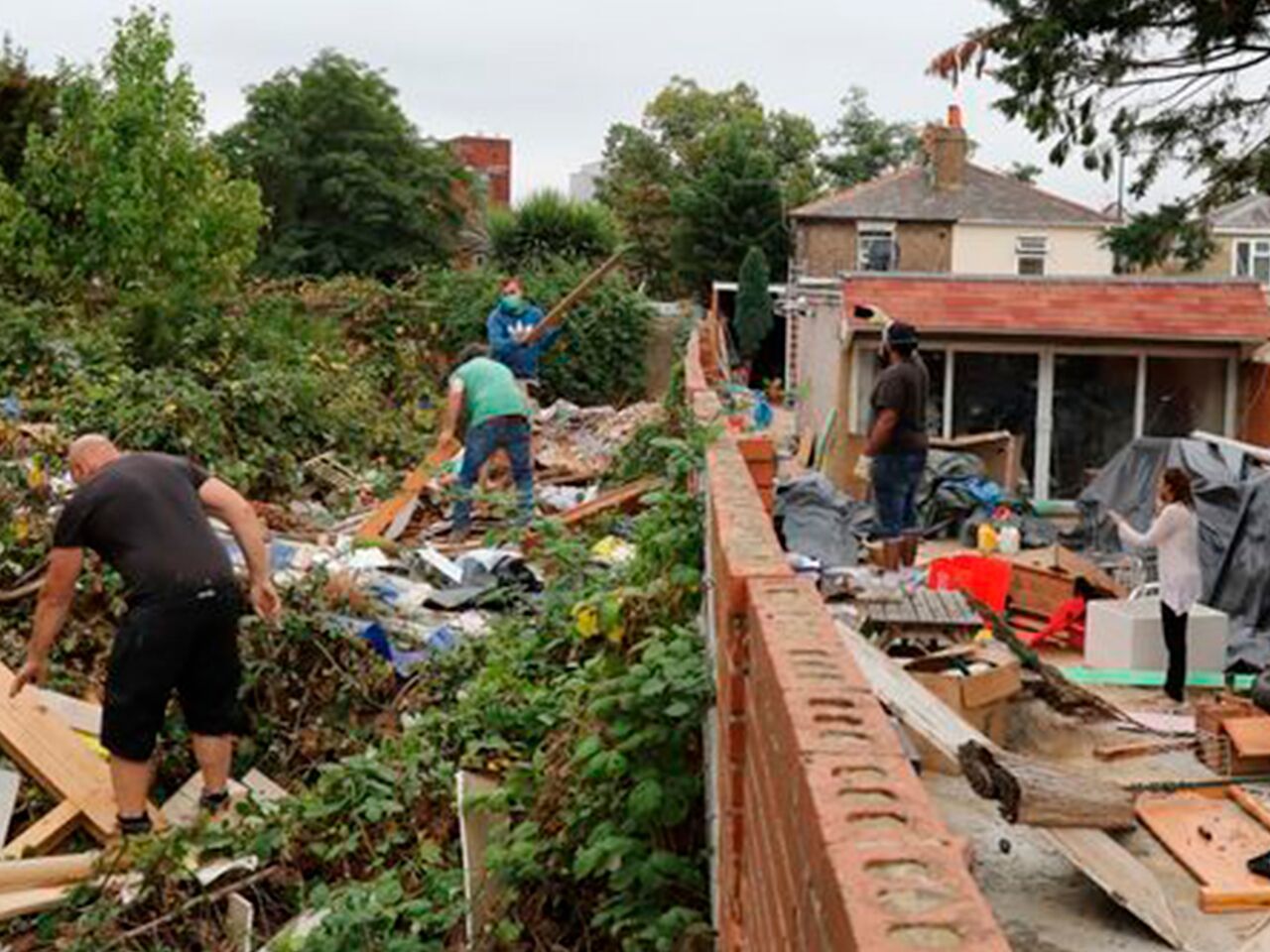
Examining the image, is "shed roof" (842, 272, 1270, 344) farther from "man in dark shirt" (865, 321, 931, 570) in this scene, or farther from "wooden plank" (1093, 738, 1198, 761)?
"wooden plank" (1093, 738, 1198, 761)

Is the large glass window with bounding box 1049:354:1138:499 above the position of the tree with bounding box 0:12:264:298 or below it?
below

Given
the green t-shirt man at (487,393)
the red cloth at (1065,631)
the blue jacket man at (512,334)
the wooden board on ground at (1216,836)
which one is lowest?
the wooden board on ground at (1216,836)

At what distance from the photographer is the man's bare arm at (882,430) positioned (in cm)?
1209

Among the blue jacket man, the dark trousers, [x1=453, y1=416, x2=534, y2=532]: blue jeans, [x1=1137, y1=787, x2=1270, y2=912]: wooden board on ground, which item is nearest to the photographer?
[x1=1137, y1=787, x2=1270, y2=912]: wooden board on ground

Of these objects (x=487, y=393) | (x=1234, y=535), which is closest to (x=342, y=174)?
(x=487, y=393)

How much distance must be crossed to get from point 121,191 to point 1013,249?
29.7m

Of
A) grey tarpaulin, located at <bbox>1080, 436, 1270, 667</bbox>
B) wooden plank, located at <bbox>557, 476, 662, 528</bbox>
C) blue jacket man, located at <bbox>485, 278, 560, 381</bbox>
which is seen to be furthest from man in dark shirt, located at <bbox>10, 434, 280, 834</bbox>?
blue jacket man, located at <bbox>485, 278, 560, 381</bbox>

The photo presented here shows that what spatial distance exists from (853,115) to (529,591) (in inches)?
3172

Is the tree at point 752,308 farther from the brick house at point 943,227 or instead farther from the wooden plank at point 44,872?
the wooden plank at point 44,872

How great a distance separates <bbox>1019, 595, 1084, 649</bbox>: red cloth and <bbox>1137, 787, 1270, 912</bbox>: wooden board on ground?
371 centimetres

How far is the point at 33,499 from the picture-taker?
11.2 m

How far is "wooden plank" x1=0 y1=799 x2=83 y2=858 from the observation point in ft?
24.0

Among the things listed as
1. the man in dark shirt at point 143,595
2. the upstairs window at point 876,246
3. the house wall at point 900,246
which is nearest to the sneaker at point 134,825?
the man in dark shirt at point 143,595

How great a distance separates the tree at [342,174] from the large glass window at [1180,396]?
25.0m
